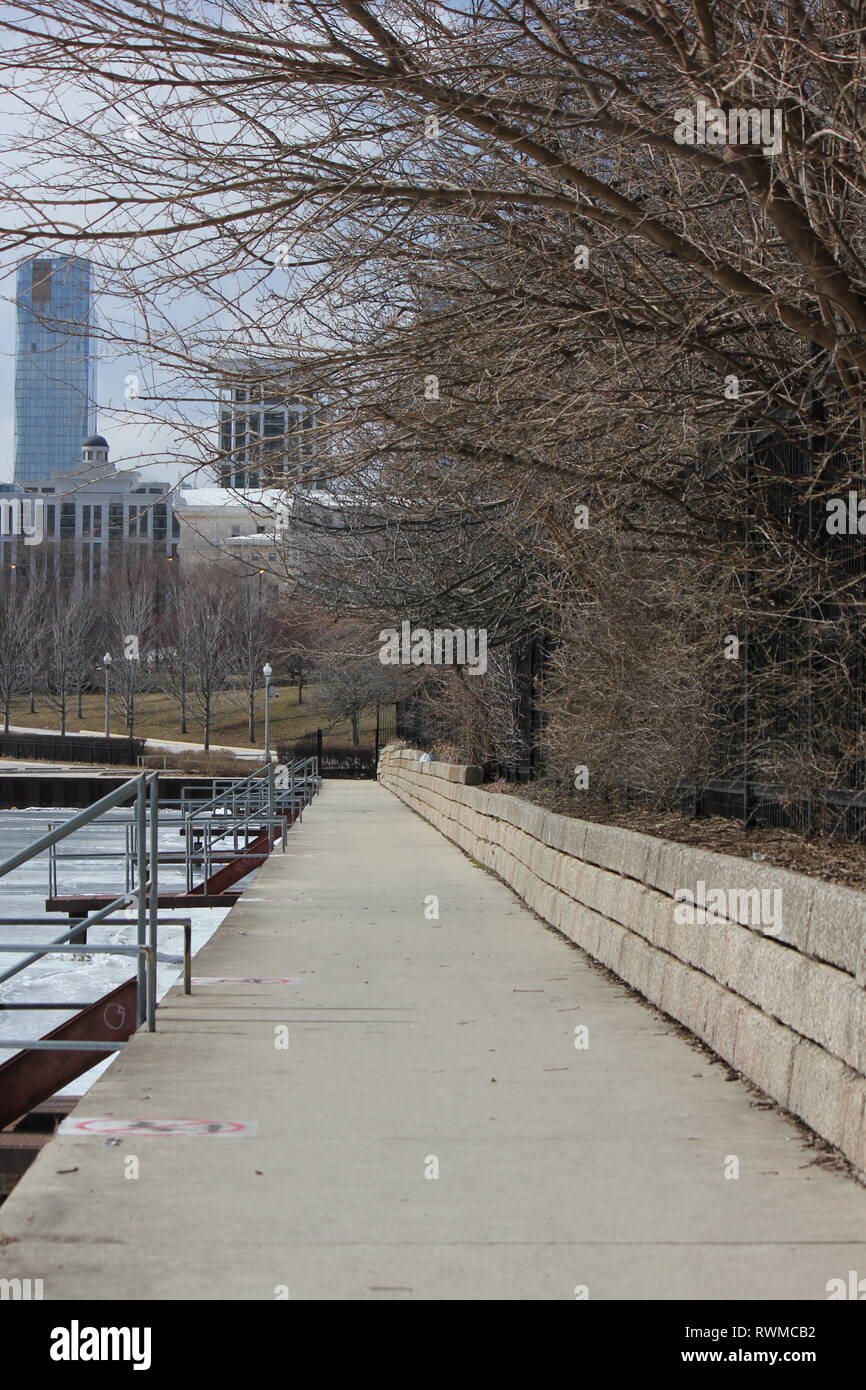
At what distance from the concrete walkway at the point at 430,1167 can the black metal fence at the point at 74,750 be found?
47447 millimetres

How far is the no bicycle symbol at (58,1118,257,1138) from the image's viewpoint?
5125mm

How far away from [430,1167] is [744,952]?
1.82m

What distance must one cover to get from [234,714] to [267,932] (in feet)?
211

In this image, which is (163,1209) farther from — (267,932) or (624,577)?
(624,577)

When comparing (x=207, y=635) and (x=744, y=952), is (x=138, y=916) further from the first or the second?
(x=207, y=635)

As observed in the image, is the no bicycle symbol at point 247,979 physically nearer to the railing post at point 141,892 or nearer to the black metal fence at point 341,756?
the railing post at point 141,892

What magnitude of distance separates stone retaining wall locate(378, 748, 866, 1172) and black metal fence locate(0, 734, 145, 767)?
151 feet

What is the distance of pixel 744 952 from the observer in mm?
5887

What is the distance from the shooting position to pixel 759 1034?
570 cm

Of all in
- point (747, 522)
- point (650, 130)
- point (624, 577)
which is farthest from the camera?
point (624, 577)

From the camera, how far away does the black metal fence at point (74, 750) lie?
5506cm

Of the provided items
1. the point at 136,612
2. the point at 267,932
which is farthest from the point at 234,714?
the point at 267,932

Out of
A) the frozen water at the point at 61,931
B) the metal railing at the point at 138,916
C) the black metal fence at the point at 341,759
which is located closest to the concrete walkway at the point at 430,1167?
the metal railing at the point at 138,916

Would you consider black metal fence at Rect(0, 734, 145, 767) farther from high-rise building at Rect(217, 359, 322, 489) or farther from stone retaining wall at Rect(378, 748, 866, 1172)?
stone retaining wall at Rect(378, 748, 866, 1172)
